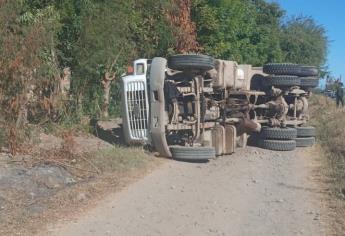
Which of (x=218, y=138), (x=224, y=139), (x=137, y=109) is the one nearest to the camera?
(x=137, y=109)

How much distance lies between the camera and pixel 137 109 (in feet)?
38.2

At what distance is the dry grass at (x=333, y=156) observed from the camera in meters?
7.51

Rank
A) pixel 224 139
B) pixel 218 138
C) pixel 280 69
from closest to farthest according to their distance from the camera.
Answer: pixel 218 138 → pixel 224 139 → pixel 280 69

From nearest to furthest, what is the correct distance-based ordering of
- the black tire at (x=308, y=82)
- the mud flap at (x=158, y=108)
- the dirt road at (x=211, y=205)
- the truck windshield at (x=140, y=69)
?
the dirt road at (x=211, y=205) → the mud flap at (x=158, y=108) → the truck windshield at (x=140, y=69) → the black tire at (x=308, y=82)

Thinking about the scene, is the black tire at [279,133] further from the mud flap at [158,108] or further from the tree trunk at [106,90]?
the tree trunk at [106,90]

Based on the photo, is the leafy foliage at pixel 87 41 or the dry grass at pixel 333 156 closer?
the dry grass at pixel 333 156

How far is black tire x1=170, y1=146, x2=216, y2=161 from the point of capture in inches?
445

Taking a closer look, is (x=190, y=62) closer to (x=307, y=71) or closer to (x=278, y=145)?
(x=278, y=145)

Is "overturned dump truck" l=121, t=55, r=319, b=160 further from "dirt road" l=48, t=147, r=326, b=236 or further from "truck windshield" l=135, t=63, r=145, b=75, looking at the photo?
"dirt road" l=48, t=147, r=326, b=236

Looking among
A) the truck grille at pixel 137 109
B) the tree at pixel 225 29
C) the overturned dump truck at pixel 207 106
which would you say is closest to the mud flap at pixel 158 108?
the overturned dump truck at pixel 207 106

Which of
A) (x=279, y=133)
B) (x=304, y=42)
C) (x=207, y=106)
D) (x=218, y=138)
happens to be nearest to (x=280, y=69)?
(x=279, y=133)

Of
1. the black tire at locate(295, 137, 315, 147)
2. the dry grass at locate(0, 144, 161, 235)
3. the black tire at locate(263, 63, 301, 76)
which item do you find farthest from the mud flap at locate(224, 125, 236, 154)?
the black tire at locate(295, 137, 315, 147)

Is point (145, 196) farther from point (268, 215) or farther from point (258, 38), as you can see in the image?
point (258, 38)

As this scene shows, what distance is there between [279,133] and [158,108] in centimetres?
414
